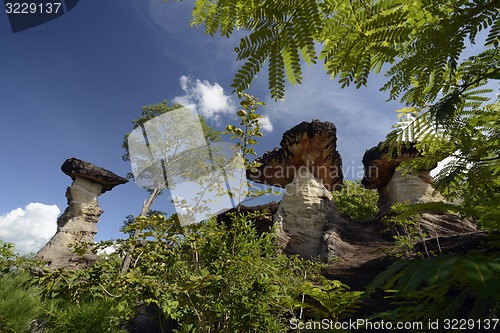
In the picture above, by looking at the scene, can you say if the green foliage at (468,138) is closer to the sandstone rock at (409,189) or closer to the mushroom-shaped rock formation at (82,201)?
the sandstone rock at (409,189)

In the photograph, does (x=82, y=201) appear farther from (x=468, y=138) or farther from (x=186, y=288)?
(x=468, y=138)

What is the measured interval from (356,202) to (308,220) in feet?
27.3

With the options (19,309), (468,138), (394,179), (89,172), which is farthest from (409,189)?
(89,172)

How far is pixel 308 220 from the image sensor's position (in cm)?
1292

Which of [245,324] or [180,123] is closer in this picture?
[245,324]

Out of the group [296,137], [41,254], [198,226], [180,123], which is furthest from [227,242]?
[180,123]

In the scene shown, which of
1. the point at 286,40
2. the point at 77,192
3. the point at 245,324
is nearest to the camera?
the point at 286,40

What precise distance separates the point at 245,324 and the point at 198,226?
1391 mm

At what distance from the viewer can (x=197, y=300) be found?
10.9 ft

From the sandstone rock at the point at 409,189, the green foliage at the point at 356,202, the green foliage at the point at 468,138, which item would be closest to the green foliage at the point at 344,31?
the green foliage at the point at 468,138

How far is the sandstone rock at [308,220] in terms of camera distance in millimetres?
11844

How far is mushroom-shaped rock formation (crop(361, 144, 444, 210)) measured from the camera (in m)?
13.3

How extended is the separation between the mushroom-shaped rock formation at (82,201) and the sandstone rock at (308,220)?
37.5 feet

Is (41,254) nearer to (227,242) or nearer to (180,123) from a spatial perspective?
(180,123)
